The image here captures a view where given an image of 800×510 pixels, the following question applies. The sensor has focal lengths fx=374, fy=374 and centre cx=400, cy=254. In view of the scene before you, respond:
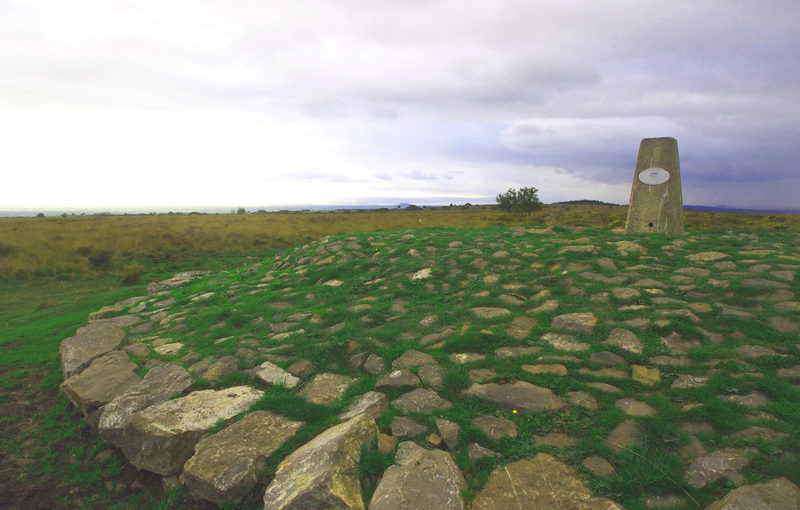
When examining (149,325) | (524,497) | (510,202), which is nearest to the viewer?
(524,497)

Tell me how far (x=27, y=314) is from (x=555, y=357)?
1372cm

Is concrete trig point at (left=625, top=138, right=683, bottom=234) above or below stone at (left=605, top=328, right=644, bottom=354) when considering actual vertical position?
above

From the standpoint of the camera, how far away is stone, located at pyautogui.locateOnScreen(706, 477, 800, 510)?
246 cm

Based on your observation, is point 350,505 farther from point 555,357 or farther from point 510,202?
point 510,202

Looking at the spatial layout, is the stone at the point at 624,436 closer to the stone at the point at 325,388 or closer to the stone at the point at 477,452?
the stone at the point at 477,452

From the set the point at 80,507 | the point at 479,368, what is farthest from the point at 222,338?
the point at 479,368

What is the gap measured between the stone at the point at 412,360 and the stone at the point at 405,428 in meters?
0.94

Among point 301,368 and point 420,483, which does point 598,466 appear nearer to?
point 420,483

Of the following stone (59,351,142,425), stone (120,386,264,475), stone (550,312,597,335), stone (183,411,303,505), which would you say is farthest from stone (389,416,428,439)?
stone (59,351,142,425)

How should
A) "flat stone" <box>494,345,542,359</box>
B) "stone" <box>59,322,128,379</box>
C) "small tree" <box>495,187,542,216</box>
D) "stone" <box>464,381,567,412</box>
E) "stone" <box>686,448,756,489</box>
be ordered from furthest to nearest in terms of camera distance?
"small tree" <box>495,187,542,216</box> → "stone" <box>59,322,128,379</box> → "flat stone" <box>494,345,542,359</box> → "stone" <box>464,381,567,412</box> → "stone" <box>686,448,756,489</box>

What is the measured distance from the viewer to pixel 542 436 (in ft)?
11.6

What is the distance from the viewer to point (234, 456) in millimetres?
3641

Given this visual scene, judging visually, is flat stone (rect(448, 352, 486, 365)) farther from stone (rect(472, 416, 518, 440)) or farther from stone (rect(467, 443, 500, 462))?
stone (rect(467, 443, 500, 462))

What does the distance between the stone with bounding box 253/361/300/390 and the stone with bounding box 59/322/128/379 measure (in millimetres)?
3107
